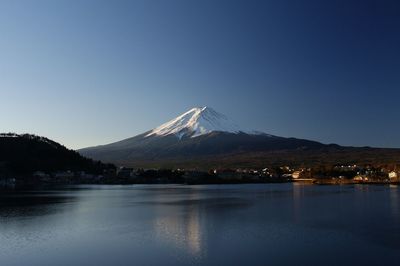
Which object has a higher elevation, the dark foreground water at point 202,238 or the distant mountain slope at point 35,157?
the distant mountain slope at point 35,157

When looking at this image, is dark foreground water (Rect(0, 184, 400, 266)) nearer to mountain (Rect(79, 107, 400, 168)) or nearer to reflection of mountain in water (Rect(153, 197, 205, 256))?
reflection of mountain in water (Rect(153, 197, 205, 256))

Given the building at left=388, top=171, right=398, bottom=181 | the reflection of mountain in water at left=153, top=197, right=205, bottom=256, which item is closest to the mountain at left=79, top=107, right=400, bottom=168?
the building at left=388, top=171, right=398, bottom=181

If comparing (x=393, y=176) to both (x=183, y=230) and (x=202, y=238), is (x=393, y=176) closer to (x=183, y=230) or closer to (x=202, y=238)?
(x=183, y=230)

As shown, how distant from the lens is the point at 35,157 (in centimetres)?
5172

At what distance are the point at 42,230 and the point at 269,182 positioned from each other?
163 ft

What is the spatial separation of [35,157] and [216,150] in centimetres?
5775

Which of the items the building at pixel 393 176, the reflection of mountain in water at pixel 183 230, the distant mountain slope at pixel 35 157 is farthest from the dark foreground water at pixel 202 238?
the building at pixel 393 176

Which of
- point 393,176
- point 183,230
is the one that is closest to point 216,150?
point 393,176

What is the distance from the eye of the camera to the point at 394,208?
2019cm

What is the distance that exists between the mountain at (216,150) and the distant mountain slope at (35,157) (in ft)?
82.1

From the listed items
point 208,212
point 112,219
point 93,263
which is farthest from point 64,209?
point 93,263

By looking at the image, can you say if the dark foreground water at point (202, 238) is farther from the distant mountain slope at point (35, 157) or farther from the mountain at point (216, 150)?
the mountain at point (216, 150)

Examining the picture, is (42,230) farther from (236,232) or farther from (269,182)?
(269,182)

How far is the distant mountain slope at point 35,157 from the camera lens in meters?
48.5
